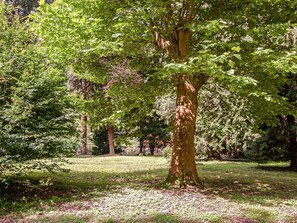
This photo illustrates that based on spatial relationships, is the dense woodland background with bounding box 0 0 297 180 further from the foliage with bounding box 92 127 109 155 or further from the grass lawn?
the foliage with bounding box 92 127 109 155

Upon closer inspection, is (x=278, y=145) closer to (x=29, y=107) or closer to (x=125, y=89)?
(x=125, y=89)

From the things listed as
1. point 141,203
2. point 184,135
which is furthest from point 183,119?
point 141,203

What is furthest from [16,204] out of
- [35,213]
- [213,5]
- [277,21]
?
[277,21]

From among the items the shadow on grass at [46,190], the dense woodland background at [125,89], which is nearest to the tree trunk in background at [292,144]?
the dense woodland background at [125,89]

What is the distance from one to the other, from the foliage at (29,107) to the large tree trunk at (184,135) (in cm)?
315

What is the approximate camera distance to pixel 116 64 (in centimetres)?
1095

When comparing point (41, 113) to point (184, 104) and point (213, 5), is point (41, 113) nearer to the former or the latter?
point (184, 104)

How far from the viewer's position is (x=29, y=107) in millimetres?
6781

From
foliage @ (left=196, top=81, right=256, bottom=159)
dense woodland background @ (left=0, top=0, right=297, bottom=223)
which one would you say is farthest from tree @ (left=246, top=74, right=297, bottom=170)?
dense woodland background @ (left=0, top=0, right=297, bottom=223)

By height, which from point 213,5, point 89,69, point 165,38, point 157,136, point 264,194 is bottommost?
point 264,194

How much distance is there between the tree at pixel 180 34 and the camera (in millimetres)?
7629

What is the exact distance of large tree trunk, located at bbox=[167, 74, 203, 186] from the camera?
29.9ft

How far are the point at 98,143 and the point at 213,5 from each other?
23437 mm

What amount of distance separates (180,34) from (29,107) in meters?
4.89
